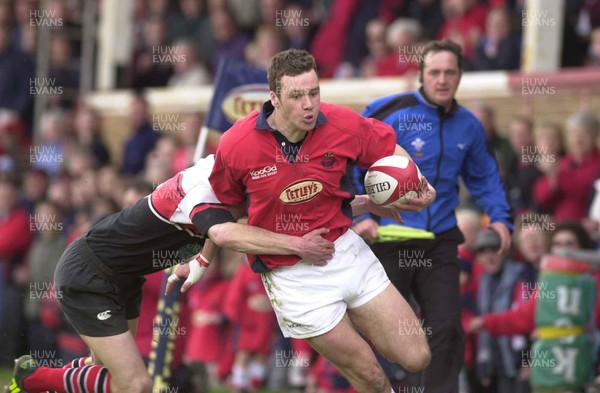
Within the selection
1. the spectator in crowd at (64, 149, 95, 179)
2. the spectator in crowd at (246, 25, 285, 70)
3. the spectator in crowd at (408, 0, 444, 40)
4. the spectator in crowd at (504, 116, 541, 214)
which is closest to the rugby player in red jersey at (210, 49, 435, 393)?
the spectator in crowd at (504, 116, 541, 214)

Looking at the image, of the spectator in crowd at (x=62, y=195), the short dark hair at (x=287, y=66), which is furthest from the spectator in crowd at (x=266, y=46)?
the short dark hair at (x=287, y=66)

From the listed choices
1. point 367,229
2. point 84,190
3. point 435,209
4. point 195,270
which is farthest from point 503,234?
point 84,190

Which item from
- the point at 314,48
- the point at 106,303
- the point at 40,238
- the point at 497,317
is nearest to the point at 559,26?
the point at 314,48

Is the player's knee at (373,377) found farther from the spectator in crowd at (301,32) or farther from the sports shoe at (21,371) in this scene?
the spectator in crowd at (301,32)

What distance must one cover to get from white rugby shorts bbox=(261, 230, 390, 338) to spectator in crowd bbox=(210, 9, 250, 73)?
372 inches

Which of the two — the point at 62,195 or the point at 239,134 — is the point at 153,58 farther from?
the point at 239,134

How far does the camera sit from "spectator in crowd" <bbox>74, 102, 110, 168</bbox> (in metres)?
17.2

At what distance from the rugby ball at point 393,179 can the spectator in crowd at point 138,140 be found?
878cm

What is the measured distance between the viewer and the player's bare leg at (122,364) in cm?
849

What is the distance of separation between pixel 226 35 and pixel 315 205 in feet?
31.9

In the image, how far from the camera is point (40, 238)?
1534 centimetres

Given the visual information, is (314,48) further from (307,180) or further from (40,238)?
(307,180)

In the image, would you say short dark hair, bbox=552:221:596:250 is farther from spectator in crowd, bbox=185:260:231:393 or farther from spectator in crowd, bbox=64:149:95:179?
spectator in crowd, bbox=64:149:95:179

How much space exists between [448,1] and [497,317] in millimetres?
5204
